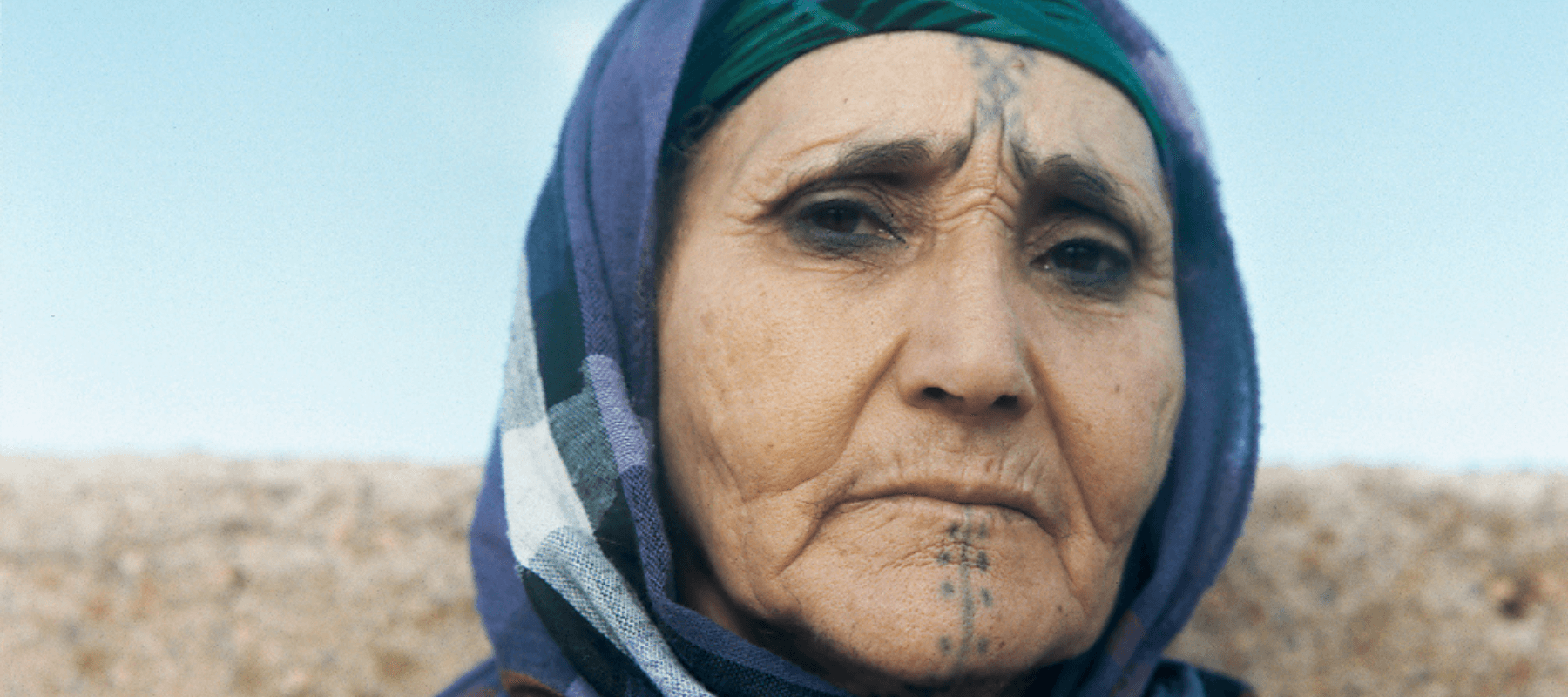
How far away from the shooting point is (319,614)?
124 inches

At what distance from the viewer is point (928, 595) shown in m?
1.60

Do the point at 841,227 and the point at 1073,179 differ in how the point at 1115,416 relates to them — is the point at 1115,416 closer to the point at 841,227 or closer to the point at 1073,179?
the point at 1073,179

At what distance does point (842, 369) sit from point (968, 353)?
21cm

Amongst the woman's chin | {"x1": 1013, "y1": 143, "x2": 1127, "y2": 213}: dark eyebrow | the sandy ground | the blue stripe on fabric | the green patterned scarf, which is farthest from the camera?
the sandy ground

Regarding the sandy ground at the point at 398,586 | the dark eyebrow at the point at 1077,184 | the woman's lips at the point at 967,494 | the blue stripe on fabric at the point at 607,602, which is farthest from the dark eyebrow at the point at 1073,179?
the sandy ground at the point at 398,586

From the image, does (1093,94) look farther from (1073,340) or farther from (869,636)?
(869,636)

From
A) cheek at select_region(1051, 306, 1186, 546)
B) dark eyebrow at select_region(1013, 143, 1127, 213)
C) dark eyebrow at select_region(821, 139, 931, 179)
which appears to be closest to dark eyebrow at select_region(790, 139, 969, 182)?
dark eyebrow at select_region(821, 139, 931, 179)

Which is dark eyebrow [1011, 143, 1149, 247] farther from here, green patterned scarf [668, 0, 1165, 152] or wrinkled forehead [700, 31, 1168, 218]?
green patterned scarf [668, 0, 1165, 152]

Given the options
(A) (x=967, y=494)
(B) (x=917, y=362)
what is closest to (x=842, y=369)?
(B) (x=917, y=362)

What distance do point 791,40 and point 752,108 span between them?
160 millimetres

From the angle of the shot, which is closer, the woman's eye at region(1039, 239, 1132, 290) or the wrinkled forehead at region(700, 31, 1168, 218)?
the wrinkled forehead at region(700, 31, 1168, 218)

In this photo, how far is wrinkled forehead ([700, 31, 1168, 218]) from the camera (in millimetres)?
1836

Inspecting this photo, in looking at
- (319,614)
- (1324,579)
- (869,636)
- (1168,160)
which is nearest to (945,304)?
(869,636)

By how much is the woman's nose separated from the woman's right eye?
16 cm
